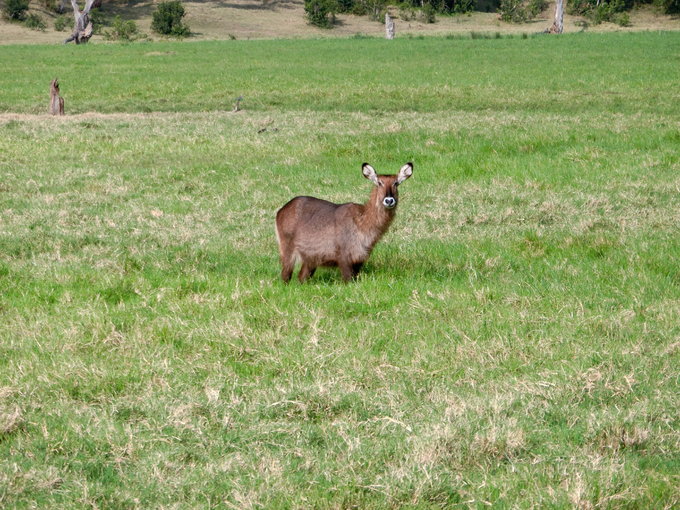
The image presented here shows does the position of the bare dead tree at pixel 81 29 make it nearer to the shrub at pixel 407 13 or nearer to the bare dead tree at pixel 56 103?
the shrub at pixel 407 13

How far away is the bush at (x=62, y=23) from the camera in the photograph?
67719mm

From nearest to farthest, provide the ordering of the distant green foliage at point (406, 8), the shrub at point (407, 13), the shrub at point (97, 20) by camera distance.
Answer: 1. the shrub at point (97, 20)
2. the shrub at point (407, 13)
3. the distant green foliage at point (406, 8)

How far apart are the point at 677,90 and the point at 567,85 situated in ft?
12.0

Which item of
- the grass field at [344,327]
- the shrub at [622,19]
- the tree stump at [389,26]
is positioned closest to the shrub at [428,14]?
the shrub at [622,19]

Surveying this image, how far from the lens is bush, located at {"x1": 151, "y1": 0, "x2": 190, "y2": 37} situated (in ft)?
217

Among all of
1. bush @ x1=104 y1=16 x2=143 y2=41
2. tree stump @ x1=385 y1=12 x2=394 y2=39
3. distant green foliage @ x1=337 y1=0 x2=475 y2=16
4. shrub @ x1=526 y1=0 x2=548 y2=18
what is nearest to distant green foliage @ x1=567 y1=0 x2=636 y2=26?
shrub @ x1=526 y1=0 x2=548 y2=18

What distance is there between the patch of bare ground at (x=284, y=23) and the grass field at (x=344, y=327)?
177 ft

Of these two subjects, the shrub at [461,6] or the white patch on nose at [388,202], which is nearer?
the white patch on nose at [388,202]

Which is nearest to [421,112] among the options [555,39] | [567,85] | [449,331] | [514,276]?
[567,85]

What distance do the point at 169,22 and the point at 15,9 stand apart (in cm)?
1184

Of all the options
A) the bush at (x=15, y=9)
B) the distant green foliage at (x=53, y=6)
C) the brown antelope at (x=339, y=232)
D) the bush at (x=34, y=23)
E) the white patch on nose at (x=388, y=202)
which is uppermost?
the distant green foliage at (x=53, y=6)

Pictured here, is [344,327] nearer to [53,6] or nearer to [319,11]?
[319,11]

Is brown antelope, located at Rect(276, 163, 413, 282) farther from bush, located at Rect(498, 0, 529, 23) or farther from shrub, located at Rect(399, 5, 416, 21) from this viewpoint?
bush, located at Rect(498, 0, 529, 23)

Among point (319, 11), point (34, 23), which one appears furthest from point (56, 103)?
point (319, 11)
